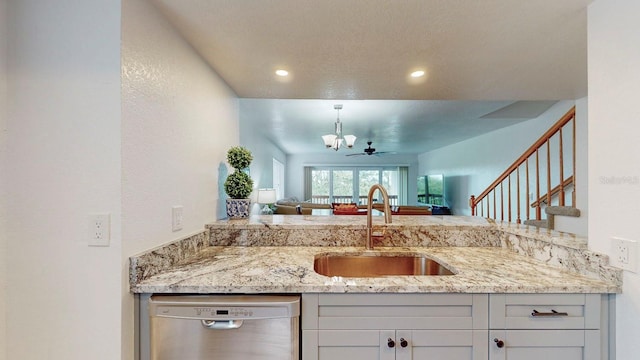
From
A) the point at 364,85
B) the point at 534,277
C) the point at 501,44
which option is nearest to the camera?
the point at 534,277

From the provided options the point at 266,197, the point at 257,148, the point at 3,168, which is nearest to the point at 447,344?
the point at 3,168

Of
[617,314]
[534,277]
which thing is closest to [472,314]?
[534,277]

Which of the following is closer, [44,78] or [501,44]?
[44,78]

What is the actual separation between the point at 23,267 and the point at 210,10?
1232mm

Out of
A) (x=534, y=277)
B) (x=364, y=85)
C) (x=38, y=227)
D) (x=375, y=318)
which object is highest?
(x=364, y=85)

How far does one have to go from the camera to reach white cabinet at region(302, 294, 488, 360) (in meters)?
1.09

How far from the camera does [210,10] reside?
3.98 feet

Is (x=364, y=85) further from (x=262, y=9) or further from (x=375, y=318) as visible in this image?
(x=375, y=318)

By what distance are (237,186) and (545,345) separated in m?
1.79

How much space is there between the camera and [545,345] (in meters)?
1.09

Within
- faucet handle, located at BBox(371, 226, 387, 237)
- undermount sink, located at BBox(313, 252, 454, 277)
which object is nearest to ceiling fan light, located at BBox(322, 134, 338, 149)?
faucet handle, located at BBox(371, 226, 387, 237)

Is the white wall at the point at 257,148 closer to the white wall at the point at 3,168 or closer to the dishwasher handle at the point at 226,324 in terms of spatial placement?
the white wall at the point at 3,168

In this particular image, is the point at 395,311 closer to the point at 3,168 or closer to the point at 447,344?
the point at 447,344

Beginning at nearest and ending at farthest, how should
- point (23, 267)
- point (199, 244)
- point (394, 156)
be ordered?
point (23, 267) → point (199, 244) → point (394, 156)
